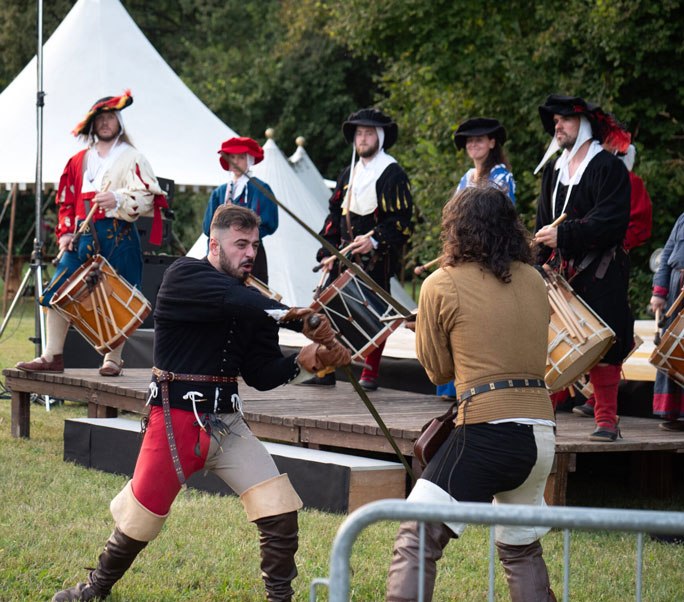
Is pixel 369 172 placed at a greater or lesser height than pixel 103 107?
lesser

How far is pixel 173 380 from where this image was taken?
12.5 ft

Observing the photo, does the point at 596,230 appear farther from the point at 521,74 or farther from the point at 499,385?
the point at 521,74

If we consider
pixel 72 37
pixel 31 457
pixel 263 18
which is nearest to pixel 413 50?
pixel 72 37

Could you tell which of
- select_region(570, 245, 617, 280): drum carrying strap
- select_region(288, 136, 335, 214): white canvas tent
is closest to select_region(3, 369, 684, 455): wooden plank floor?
select_region(570, 245, 617, 280): drum carrying strap

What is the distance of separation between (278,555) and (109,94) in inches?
348

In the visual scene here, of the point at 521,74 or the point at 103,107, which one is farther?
the point at 521,74

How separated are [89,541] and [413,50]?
11362 mm

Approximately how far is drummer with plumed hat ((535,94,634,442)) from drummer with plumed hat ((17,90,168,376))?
9.15 feet

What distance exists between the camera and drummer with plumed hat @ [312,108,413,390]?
6.70m

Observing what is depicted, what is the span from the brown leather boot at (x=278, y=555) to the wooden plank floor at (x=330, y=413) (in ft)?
5.26

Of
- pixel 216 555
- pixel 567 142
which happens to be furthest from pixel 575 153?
pixel 216 555

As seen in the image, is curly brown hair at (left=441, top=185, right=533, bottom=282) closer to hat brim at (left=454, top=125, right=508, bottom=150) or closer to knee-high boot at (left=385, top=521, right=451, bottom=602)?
knee-high boot at (left=385, top=521, right=451, bottom=602)

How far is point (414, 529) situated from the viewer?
3.13m

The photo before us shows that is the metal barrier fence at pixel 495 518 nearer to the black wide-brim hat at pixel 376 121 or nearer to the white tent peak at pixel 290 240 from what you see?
the black wide-brim hat at pixel 376 121
